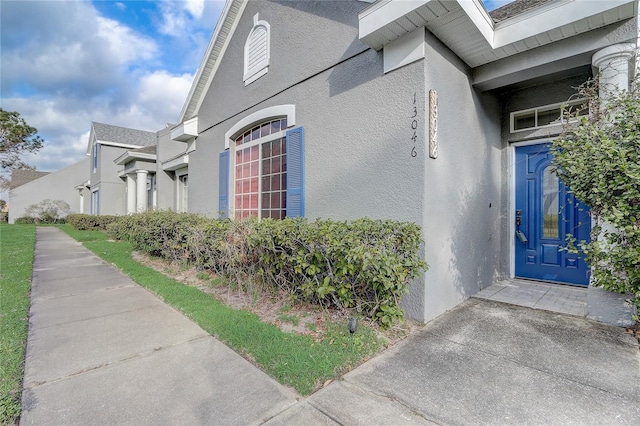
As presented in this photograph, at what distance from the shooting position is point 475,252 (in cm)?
467

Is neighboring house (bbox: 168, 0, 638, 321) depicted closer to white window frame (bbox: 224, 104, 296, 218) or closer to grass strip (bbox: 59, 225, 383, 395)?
white window frame (bbox: 224, 104, 296, 218)

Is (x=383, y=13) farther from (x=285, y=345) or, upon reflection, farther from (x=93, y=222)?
(x=93, y=222)

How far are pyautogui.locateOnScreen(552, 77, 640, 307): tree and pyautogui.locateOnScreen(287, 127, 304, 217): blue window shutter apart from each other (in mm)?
3742

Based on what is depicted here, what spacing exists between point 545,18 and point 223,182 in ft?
22.9

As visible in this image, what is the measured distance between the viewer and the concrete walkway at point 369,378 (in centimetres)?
198

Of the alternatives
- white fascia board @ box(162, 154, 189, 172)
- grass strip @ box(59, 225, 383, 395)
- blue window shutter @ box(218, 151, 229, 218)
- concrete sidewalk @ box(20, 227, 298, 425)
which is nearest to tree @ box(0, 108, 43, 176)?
white fascia board @ box(162, 154, 189, 172)

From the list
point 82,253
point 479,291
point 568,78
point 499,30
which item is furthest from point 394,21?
point 82,253

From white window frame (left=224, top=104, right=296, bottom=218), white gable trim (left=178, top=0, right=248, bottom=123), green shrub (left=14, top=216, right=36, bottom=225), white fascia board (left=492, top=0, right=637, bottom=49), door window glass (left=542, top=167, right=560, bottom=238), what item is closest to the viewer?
white fascia board (left=492, top=0, right=637, bottom=49)

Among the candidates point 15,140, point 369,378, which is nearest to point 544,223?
point 369,378

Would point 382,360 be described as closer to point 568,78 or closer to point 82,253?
point 568,78

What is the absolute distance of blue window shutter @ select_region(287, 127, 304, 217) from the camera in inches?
214

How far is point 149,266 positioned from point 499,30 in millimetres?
8253

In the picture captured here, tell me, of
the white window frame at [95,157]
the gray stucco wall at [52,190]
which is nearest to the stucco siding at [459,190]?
the white window frame at [95,157]

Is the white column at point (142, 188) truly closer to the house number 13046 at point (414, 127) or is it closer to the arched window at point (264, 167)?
the arched window at point (264, 167)
